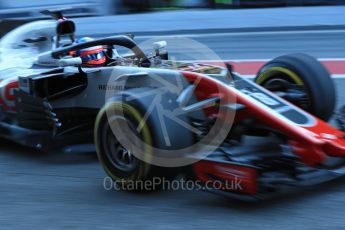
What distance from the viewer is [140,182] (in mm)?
4062

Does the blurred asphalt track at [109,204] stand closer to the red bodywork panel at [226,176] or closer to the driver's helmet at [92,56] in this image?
the red bodywork panel at [226,176]

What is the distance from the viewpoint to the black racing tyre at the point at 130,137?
154 inches

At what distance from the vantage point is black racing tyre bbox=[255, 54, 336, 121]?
4625 millimetres

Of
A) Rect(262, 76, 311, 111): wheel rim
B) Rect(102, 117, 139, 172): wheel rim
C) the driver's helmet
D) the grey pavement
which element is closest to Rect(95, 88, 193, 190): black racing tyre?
Rect(102, 117, 139, 172): wheel rim

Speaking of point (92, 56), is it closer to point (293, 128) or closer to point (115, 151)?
point (115, 151)

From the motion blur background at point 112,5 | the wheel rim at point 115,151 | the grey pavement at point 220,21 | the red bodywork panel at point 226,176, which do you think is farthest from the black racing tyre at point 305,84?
the motion blur background at point 112,5

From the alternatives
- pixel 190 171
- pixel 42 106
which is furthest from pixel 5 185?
pixel 190 171

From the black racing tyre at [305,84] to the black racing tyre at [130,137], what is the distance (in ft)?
3.74

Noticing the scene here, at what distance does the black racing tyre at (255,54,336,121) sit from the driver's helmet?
5.03 ft

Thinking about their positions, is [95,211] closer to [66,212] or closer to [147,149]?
[66,212]

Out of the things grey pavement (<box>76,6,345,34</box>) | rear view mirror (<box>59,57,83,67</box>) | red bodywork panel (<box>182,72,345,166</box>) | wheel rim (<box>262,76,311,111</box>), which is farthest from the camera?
grey pavement (<box>76,6,345,34</box>)

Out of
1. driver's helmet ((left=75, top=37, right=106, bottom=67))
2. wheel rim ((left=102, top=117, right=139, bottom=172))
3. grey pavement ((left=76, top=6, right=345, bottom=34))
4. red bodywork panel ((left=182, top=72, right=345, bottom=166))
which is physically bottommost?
grey pavement ((left=76, top=6, right=345, bottom=34))

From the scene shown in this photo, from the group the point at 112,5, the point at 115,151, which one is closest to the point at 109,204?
the point at 115,151

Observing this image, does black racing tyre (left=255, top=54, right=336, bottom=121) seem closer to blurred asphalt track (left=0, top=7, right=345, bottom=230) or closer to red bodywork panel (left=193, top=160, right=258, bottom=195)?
blurred asphalt track (left=0, top=7, right=345, bottom=230)
